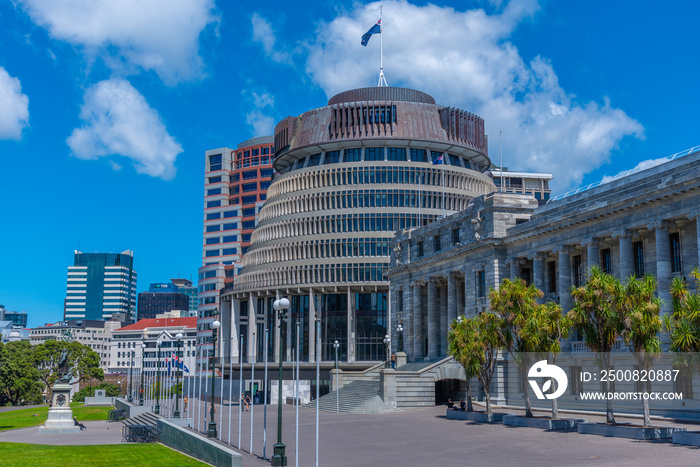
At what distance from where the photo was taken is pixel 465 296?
72938 millimetres

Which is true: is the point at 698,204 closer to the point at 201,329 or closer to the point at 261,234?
the point at 261,234

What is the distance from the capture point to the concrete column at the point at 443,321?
261 ft

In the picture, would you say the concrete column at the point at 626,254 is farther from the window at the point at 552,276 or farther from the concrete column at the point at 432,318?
the concrete column at the point at 432,318

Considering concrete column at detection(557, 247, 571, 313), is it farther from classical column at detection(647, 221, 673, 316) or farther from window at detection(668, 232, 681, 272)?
classical column at detection(647, 221, 673, 316)

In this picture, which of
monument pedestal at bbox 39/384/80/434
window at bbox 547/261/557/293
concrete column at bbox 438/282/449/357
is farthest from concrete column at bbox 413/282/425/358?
monument pedestal at bbox 39/384/80/434

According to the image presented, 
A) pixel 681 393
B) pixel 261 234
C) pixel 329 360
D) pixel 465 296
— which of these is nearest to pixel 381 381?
pixel 465 296

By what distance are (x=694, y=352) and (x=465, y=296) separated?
3828 cm

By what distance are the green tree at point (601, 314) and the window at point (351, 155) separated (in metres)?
79.4

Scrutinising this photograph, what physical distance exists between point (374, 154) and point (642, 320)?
82290mm

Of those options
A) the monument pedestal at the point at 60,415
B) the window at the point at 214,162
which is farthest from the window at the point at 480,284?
the window at the point at 214,162

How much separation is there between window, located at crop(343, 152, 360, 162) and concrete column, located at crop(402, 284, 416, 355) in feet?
125

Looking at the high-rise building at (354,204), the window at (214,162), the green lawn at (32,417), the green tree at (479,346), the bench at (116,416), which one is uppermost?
the window at (214,162)

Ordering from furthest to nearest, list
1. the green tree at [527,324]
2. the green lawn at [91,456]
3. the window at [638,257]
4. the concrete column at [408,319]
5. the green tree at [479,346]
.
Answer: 1. the concrete column at [408,319]
2. the window at [638,257]
3. the green tree at [479,346]
4. the green tree at [527,324]
5. the green lawn at [91,456]

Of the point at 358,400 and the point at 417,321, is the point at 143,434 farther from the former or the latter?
the point at 417,321
